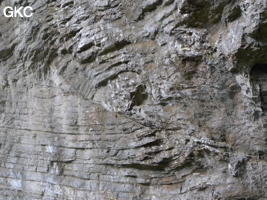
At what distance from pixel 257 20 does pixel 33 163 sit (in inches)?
181

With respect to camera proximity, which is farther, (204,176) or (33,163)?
(33,163)

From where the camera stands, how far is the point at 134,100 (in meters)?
6.52

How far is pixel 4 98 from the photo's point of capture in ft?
25.8

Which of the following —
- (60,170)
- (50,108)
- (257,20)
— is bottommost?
(60,170)

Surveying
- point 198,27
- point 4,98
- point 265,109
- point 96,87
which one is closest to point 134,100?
point 96,87

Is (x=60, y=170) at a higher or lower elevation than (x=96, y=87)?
lower

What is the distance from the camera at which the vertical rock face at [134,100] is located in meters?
5.79

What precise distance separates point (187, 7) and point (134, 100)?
5.57 feet

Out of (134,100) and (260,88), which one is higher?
(260,88)

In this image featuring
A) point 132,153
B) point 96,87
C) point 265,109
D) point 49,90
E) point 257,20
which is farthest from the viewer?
point 49,90

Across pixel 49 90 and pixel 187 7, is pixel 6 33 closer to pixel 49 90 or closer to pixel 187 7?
pixel 49 90

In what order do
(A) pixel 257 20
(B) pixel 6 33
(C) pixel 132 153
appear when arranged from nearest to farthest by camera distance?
(A) pixel 257 20 < (C) pixel 132 153 < (B) pixel 6 33

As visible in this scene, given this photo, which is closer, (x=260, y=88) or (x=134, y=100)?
(x=260, y=88)

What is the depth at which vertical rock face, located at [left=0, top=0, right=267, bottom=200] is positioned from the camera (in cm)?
579
